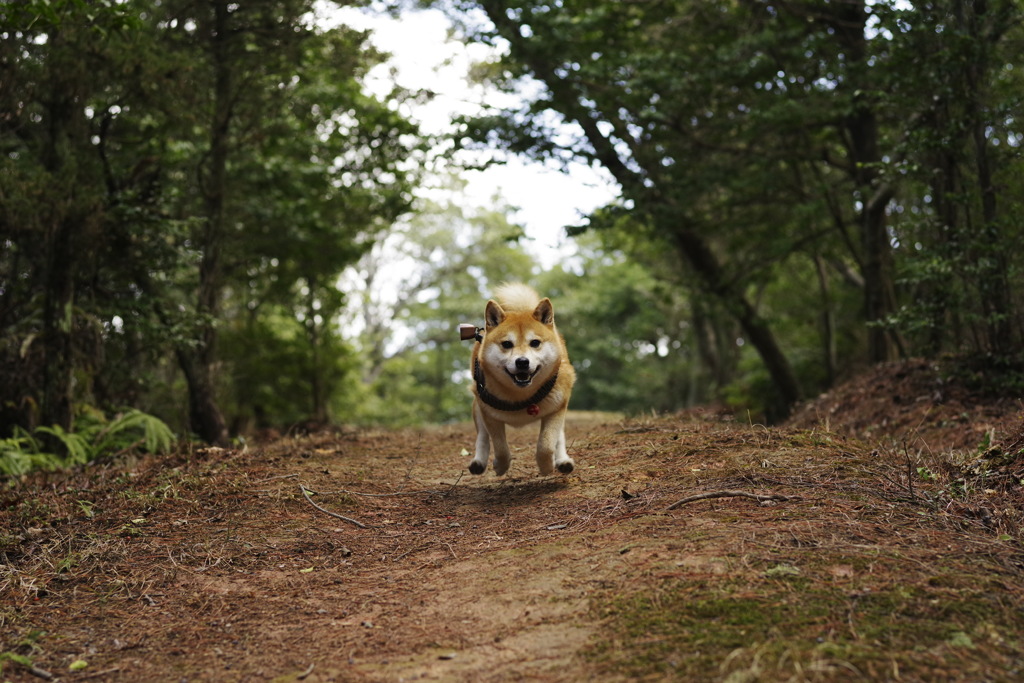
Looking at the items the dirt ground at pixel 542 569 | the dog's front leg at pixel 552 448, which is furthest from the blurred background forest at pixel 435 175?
the dog's front leg at pixel 552 448

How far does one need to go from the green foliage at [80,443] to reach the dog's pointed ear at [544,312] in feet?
14.2

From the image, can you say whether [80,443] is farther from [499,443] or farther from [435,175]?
[435,175]

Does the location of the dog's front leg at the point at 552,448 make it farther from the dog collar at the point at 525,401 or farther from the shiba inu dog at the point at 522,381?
the dog collar at the point at 525,401

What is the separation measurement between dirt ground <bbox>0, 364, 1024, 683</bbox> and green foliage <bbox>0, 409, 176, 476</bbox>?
1001 millimetres

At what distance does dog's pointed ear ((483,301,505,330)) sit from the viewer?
584 cm

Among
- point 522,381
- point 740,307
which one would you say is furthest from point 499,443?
point 740,307

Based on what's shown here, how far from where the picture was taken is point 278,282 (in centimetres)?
1733

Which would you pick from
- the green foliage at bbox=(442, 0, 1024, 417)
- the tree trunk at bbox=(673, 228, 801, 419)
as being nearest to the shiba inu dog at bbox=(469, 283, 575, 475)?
the green foliage at bbox=(442, 0, 1024, 417)

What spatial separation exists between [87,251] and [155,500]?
176 inches

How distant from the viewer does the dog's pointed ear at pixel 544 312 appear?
599 centimetres

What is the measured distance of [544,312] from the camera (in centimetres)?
607

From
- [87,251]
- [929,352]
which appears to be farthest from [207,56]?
[929,352]

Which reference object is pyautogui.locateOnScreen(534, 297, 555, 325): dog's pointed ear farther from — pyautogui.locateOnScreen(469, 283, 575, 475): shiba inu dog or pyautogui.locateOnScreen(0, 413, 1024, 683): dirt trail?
pyautogui.locateOnScreen(0, 413, 1024, 683): dirt trail

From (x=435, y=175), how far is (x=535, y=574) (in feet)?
45.8
